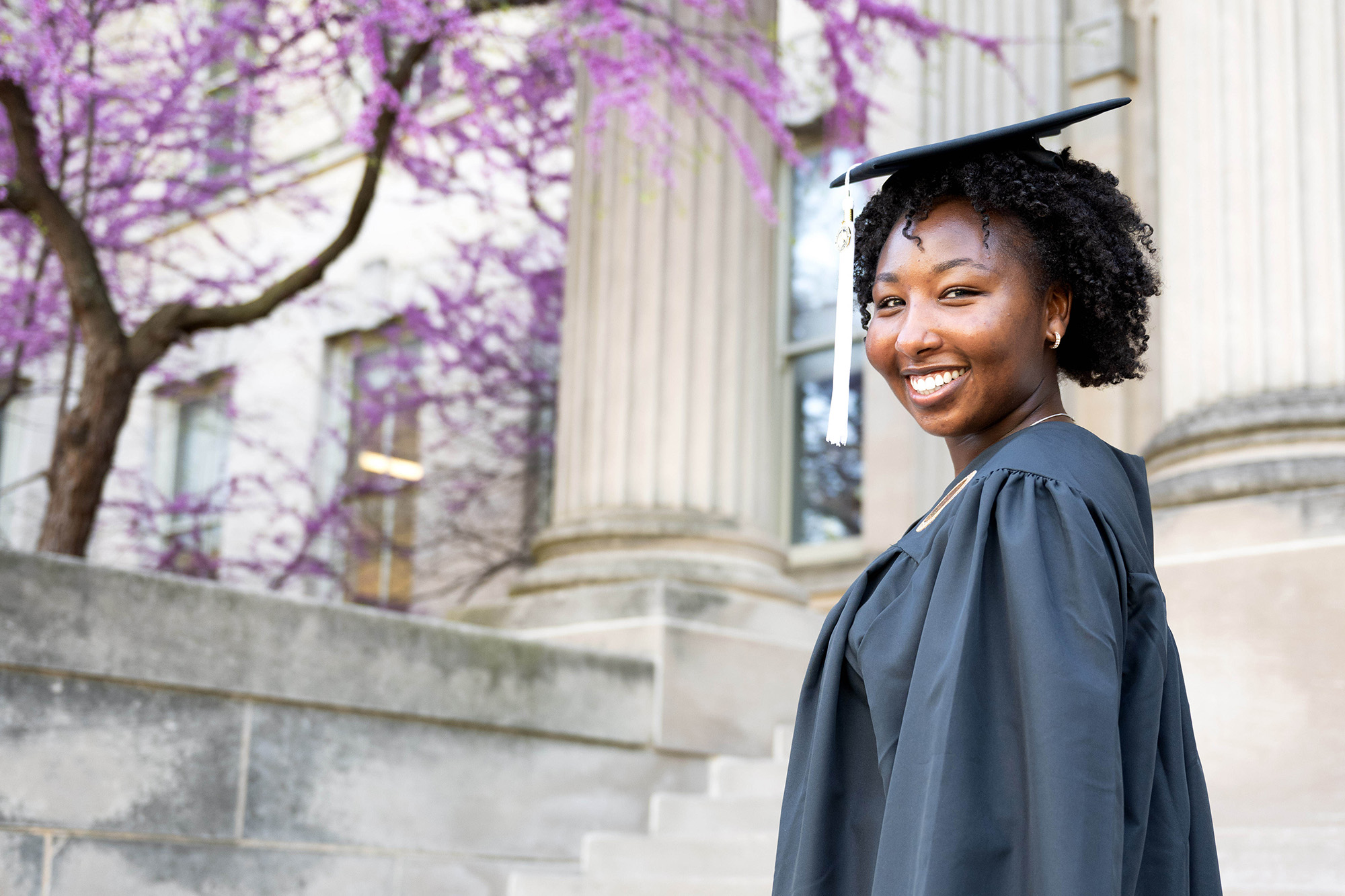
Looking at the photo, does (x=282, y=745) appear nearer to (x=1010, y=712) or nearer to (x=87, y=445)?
(x=87, y=445)

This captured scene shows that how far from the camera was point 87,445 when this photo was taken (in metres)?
5.84

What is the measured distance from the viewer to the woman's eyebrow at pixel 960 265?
1.95 meters

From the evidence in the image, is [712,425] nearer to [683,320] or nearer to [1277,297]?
[683,320]

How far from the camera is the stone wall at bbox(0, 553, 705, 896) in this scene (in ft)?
13.2

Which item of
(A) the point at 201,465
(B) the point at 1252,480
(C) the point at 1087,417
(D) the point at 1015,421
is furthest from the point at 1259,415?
(A) the point at 201,465

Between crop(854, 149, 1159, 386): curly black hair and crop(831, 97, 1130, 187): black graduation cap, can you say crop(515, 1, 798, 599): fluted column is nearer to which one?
crop(854, 149, 1159, 386): curly black hair

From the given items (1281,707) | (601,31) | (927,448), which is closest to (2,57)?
(601,31)

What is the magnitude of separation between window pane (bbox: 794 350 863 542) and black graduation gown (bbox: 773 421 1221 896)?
6763mm

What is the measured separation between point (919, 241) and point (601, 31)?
4255 mm

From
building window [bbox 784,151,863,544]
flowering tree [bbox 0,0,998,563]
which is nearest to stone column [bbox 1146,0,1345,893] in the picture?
flowering tree [bbox 0,0,998,563]

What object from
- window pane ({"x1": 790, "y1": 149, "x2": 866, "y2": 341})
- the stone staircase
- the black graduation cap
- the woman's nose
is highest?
window pane ({"x1": 790, "y1": 149, "x2": 866, "y2": 341})

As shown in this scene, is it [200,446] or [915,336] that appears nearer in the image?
[915,336]

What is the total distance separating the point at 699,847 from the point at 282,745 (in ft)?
4.93

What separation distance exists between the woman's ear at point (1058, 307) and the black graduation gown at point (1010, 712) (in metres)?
0.17
